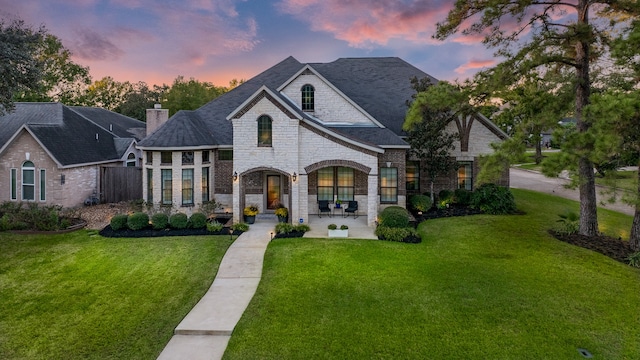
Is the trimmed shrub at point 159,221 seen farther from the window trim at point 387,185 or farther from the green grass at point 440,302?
the window trim at point 387,185

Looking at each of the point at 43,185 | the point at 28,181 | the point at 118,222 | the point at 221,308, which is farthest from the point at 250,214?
the point at 28,181

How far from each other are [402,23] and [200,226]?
17.2 meters

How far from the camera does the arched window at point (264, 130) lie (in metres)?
15.3

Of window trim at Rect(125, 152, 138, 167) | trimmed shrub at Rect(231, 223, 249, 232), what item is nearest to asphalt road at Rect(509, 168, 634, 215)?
trimmed shrub at Rect(231, 223, 249, 232)

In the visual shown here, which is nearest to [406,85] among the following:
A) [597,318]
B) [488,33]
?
[488,33]

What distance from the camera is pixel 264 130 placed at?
15.4 meters

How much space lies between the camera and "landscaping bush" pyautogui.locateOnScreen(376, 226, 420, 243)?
44.2ft

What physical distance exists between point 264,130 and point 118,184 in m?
11.7

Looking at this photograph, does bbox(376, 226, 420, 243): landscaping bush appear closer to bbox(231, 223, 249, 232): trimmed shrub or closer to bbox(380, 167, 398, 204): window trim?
bbox(380, 167, 398, 204): window trim

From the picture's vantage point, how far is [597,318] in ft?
24.9

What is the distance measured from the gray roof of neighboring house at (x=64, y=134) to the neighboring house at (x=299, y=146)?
4151mm

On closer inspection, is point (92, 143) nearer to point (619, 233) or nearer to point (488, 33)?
point (488, 33)

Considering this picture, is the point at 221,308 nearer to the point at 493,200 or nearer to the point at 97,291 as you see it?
the point at 97,291

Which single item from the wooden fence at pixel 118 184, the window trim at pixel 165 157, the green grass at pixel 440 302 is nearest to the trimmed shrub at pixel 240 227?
the green grass at pixel 440 302
